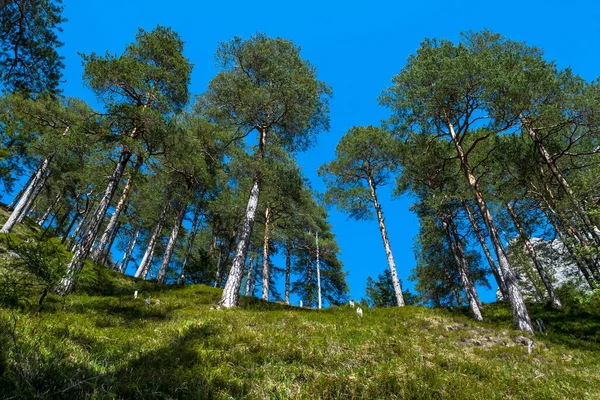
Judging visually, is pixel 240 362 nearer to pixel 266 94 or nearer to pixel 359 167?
pixel 266 94

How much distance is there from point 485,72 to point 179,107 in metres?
14.9

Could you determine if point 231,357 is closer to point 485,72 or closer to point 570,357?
point 570,357

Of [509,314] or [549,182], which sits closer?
[509,314]

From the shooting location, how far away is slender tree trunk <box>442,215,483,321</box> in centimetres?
1513

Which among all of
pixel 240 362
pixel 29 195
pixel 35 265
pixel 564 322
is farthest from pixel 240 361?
pixel 29 195

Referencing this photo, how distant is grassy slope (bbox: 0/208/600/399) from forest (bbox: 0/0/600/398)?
42.5 inches

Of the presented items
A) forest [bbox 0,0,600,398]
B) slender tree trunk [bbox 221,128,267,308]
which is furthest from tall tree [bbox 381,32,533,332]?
slender tree trunk [bbox 221,128,267,308]

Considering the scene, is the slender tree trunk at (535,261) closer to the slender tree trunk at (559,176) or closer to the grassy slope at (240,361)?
the slender tree trunk at (559,176)

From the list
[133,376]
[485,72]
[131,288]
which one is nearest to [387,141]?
[485,72]

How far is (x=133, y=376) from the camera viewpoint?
3.66 meters

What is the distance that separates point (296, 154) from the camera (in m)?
19.5

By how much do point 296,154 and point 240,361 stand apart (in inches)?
617

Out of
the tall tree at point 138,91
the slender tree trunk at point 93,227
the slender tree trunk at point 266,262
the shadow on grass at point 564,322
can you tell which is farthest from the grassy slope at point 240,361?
the slender tree trunk at point 266,262

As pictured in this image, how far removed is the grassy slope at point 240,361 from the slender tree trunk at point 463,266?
548 cm
